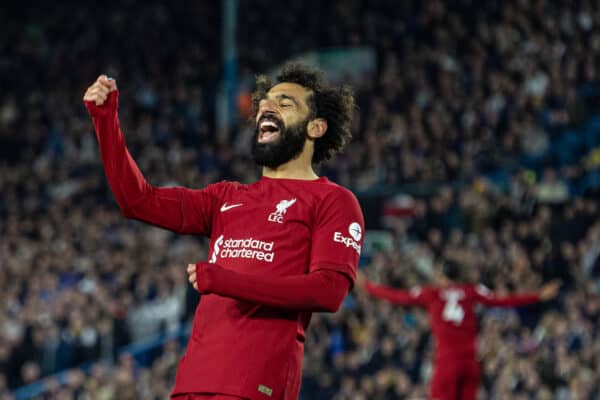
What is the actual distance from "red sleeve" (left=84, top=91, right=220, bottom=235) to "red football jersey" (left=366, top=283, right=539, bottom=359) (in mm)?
6653

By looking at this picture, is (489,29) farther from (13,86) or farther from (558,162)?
(13,86)

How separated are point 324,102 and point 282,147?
1.12ft

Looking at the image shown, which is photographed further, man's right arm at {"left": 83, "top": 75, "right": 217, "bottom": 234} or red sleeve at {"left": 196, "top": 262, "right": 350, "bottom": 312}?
man's right arm at {"left": 83, "top": 75, "right": 217, "bottom": 234}

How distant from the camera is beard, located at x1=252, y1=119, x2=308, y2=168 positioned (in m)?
4.37

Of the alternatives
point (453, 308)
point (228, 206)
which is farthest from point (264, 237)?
point (453, 308)

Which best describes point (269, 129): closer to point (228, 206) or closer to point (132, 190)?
point (228, 206)

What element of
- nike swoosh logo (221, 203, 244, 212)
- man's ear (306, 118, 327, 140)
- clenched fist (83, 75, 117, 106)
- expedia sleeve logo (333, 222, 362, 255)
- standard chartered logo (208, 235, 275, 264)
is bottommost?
standard chartered logo (208, 235, 275, 264)

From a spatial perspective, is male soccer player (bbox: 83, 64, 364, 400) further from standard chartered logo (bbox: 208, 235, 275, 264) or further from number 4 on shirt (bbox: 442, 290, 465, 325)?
number 4 on shirt (bbox: 442, 290, 465, 325)

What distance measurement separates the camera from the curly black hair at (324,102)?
4562 millimetres

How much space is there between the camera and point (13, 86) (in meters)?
26.9

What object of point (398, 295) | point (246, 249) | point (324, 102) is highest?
point (324, 102)

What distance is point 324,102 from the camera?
4.58m

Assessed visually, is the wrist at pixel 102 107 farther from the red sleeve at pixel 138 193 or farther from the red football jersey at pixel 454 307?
the red football jersey at pixel 454 307

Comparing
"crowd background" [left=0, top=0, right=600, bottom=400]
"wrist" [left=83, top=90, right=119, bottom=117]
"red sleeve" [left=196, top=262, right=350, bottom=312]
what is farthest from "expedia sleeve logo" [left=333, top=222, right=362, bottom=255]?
"crowd background" [left=0, top=0, right=600, bottom=400]
